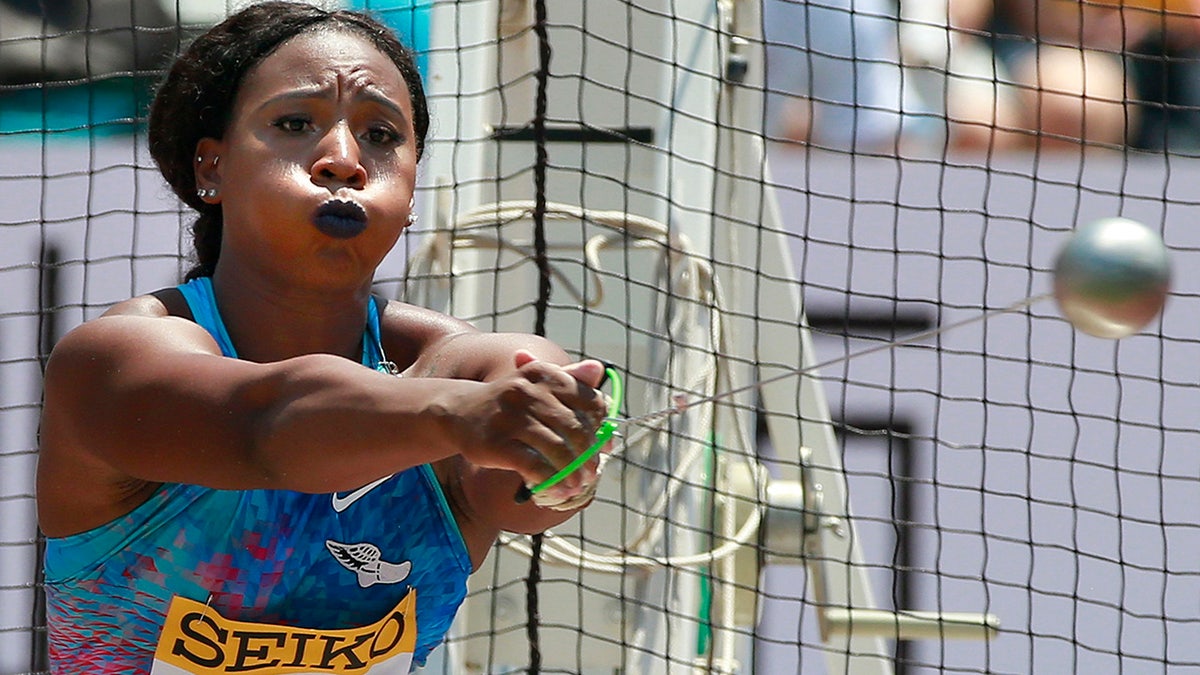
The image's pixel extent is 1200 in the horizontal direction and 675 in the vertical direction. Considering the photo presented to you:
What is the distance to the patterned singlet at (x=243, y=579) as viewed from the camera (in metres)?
1.54

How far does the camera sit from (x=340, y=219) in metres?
1.54

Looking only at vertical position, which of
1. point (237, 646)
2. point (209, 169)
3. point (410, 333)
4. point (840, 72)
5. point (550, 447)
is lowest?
point (237, 646)

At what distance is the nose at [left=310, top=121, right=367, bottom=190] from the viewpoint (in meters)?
1.56

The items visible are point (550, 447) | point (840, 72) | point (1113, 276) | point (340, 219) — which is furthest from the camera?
point (840, 72)

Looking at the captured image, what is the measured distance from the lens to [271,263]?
1.58 meters

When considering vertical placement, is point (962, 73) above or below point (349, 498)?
above

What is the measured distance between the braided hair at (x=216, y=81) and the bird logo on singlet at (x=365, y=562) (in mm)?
352

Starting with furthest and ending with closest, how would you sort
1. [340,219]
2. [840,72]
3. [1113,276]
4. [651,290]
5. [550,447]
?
[840,72], [651,290], [340,219], [1113,276], [550,447]

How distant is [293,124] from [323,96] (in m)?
0.04

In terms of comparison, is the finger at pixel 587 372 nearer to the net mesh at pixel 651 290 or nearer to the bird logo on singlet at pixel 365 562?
the bird logo on singlet at pixel 365 562

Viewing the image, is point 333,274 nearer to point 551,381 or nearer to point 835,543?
point 551,381

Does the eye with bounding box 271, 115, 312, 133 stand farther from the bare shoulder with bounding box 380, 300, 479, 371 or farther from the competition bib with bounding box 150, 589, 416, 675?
the competition bib with bounding box 150, 589, 416, 675

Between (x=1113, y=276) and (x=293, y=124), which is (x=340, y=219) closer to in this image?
(x=293, y=124)

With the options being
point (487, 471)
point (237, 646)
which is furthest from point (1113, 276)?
point (237, 646)
